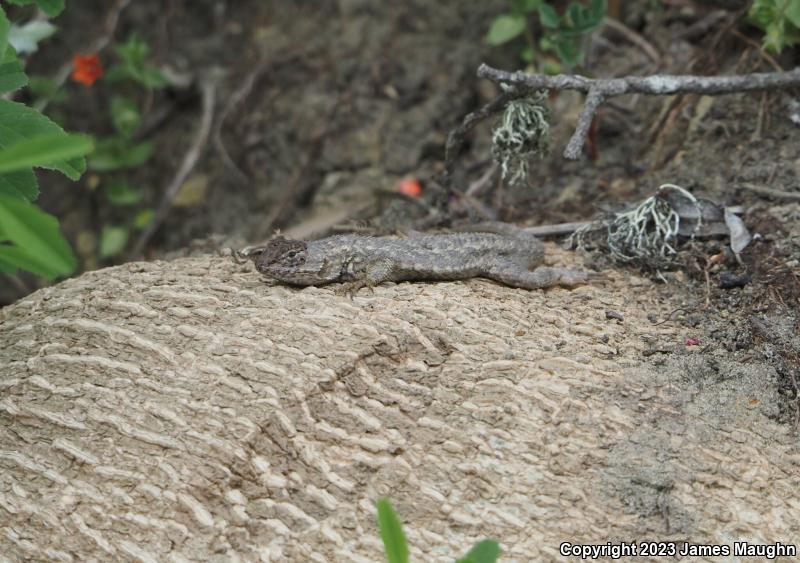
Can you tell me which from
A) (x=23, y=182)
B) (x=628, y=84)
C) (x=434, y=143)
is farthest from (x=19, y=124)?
(x=434, y=143)

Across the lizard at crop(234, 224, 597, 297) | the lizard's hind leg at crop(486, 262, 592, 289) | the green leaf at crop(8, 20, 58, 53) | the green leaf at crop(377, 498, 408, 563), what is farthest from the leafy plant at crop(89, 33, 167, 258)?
the green leaf at crop(377, 498, 408, 563)

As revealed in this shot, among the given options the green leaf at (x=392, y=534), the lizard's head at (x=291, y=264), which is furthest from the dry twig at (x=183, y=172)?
the green leaf at (x=392, y=534)

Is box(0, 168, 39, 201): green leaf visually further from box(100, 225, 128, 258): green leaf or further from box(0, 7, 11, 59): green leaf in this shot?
box(100, 225, 128, 258): green leaf

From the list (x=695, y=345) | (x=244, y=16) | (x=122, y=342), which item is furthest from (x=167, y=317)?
(x=244, y=16)

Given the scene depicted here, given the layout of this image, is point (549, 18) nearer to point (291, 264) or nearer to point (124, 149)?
point (291, 264)

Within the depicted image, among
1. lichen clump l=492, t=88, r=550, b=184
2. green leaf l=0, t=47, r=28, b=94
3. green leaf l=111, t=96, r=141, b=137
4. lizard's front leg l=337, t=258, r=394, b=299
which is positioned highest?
green leaf l=111, t=96, r=141, b=137

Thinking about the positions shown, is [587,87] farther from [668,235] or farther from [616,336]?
[616,336]

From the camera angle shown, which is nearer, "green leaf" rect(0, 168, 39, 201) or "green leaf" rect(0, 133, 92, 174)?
"green leaf" rect(0, 133, 92, 174)
